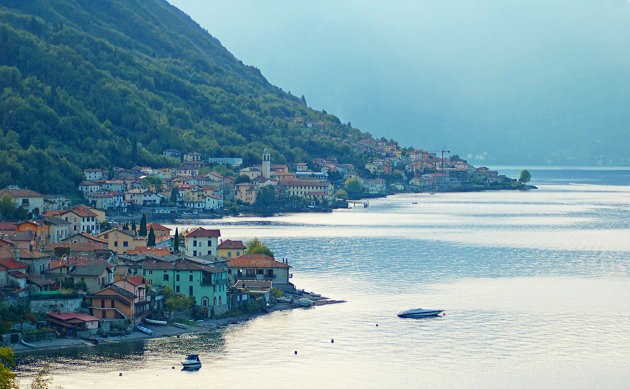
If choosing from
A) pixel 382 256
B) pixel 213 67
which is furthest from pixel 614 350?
pixel 213 67

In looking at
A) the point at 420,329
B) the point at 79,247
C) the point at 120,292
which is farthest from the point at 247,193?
the point at 120,292

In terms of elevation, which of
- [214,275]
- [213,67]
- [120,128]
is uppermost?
[213,67]

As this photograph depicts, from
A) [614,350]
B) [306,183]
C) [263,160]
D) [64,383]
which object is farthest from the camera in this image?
[263,160]

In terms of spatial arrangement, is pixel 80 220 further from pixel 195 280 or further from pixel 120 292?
pixel 120 292

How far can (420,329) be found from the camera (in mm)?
27172

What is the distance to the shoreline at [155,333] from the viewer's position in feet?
76.7

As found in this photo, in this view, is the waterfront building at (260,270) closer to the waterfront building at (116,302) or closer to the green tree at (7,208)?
the waterfront building at (116,302)

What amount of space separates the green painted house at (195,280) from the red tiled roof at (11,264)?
326 cm

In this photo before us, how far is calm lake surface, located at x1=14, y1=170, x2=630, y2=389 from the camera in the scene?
22344 mm

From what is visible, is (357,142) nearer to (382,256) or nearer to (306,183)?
(306,183)

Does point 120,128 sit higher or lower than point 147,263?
higher

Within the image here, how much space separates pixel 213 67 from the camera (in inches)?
5531

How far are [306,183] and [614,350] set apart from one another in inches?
2431

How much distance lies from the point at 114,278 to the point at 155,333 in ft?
8.43
